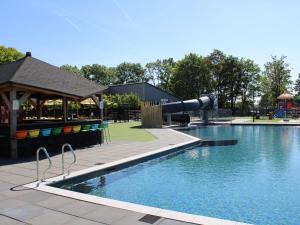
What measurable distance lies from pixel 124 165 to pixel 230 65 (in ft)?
147

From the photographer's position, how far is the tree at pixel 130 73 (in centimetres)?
8181

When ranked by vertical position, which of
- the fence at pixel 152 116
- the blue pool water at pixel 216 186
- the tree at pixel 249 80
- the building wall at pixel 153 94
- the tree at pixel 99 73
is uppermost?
the tree at pixel 99 73

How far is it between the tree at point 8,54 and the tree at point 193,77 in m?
26.6

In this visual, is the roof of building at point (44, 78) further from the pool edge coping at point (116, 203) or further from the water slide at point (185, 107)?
the water slide at point (185, 107)

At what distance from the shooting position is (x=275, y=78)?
5553 centimetres

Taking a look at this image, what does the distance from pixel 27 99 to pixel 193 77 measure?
141 feet

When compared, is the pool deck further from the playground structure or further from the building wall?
the building wall

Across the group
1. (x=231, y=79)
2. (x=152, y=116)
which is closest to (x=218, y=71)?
(x=231, y=79)

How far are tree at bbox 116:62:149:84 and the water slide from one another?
51632 millimetres

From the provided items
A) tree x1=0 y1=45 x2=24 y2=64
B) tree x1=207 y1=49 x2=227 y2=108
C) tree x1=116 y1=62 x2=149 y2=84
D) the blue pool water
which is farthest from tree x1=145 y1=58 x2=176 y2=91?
the blue pool water

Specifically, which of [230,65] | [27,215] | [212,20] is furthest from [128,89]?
[27,215]

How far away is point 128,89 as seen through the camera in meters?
46.2

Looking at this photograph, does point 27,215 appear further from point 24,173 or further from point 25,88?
point 25,88

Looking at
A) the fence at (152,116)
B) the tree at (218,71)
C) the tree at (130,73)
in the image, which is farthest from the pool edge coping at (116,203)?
the tree at (130,73)
